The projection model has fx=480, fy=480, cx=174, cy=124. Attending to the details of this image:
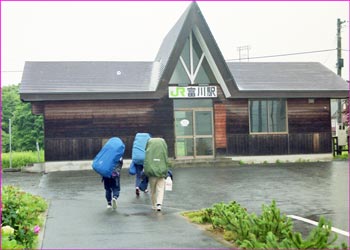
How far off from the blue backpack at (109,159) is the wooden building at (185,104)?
31.7 feet

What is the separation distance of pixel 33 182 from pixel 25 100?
4.17 meters

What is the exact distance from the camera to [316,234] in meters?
5.84

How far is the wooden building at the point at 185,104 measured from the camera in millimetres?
19297

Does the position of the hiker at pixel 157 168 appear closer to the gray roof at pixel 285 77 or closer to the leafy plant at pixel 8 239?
the leafy plant at pixel 8 239

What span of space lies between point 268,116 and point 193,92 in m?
3.57

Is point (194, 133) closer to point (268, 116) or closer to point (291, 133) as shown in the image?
point (268, 116)

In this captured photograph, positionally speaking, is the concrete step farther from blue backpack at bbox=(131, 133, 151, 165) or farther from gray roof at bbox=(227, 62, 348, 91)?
blue backpack at bbox=(131, 133, 151, 165)

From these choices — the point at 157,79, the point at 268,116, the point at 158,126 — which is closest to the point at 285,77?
the point at 268,116

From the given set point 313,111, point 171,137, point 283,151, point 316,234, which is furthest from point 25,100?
point 316,234

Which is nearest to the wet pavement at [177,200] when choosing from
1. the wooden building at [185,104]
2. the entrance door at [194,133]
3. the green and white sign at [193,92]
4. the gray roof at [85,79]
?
the wooden building at [185,104]

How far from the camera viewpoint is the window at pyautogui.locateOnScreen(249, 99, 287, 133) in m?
21.0

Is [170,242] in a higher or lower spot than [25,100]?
lower

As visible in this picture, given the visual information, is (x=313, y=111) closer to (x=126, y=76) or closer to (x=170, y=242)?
(x=126, y=76)

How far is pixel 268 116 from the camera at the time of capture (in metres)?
21.1
